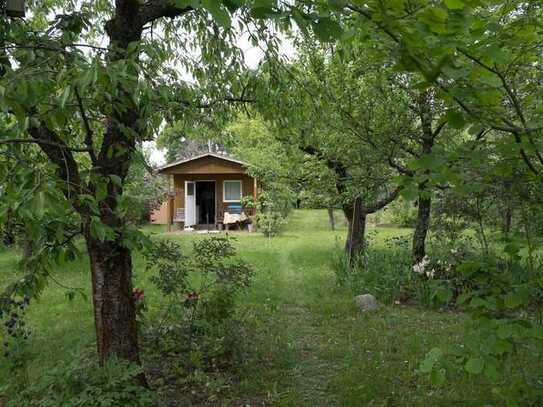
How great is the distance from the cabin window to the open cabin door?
1370 mm

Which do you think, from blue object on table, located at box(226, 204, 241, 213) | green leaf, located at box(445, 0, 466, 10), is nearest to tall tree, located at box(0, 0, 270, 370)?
green leaf, located at box(445, 0, 466, 10)

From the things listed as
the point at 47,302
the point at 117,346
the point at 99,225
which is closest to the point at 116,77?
the point at 99,225

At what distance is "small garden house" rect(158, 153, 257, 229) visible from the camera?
2011cm

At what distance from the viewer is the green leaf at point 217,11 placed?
1244mm

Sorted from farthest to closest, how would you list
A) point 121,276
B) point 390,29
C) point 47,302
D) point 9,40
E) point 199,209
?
1. point 199,209
2. point 47,302
3. point 121,276
4. point 9,40
5. point 390,29

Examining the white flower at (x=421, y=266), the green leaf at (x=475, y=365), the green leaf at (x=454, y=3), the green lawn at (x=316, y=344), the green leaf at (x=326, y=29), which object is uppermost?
the green leaf at (x=454, y=3)

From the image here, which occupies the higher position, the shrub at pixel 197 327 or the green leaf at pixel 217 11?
the green leaf at pixel 217 11

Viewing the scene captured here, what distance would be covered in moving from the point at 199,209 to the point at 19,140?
20600 millimetres

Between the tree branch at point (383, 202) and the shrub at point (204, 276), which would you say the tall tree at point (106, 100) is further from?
the tree branch at point (383, 202)

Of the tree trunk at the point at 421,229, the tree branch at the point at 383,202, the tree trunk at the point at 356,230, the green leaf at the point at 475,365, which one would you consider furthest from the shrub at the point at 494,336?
the tree trunk at the point at 356,230

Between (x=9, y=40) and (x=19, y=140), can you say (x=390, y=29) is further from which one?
(x=9, y=40)

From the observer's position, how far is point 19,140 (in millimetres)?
2086

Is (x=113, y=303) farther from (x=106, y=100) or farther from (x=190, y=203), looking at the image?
(x=190, y=203)

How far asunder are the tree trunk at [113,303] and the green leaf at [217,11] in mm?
2436
